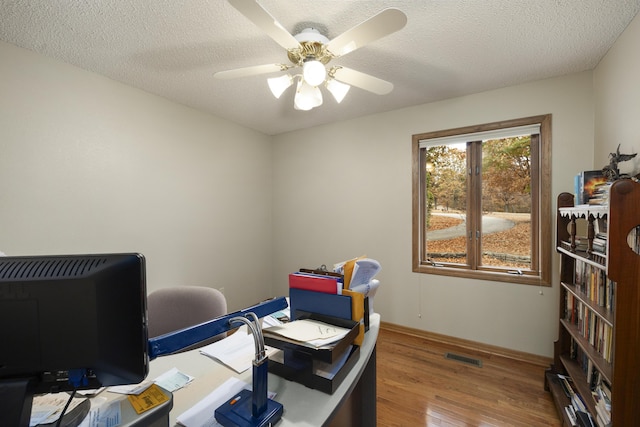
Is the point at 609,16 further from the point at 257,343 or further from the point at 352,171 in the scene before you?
the point at 257,343

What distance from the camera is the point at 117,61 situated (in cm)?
200

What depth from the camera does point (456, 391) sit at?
2016 mm

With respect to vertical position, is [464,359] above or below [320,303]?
below

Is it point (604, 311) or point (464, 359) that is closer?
point (604, 311)

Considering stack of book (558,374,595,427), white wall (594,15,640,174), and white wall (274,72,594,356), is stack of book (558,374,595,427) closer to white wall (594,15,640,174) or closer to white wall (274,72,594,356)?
white wall (274,72,594,356)

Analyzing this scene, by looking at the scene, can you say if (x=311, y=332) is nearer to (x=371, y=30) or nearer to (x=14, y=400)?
Answer: (x=14, y=400)

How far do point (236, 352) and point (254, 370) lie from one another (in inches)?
22.2

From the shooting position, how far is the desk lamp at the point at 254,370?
2.55 ft

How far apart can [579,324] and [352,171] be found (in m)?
2.34

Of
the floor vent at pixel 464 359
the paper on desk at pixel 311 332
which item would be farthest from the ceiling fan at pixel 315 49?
the floor vent at pixel 464 359

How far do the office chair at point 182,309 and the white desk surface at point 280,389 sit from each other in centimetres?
37

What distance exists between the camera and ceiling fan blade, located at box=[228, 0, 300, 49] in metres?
1.05

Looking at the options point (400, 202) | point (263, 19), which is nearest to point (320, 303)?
point (263, 19)

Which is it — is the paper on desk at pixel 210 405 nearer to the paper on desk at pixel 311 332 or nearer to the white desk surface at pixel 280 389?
the white desk surface at pixel 280 389
